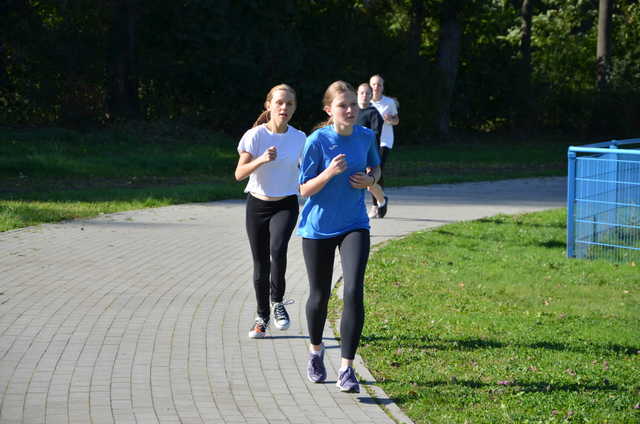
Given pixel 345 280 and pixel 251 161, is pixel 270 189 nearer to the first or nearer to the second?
pixel 251 161

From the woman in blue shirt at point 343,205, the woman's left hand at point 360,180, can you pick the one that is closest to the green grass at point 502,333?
the woman in blue shirt at point 343,205

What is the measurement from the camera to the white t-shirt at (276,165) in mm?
6629

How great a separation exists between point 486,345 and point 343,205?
1867 mm

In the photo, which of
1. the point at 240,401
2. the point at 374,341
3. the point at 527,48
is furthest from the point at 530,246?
the point at 527,48

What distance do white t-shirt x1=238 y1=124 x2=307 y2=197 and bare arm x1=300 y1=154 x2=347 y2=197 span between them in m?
1.21

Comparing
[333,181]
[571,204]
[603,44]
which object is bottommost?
[571,204]

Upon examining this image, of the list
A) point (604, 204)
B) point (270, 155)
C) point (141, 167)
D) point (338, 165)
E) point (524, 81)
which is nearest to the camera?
point (338, 165)

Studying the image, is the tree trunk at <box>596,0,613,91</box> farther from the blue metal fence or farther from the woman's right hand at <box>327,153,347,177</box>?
the woman's right hand at <box>327,153,347,177</box>

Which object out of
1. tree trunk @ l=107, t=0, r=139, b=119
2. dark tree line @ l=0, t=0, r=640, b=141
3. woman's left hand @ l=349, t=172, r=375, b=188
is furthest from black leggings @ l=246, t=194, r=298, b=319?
tree trunk @ l=107, t=0, r=139, b=119

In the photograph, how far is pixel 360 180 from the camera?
5.41m

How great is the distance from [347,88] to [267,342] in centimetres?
220

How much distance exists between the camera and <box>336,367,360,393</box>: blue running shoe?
5.53 metres

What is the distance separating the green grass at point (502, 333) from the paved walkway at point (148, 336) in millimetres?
401

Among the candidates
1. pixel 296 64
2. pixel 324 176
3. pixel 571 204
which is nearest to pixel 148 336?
pixel 324 176
